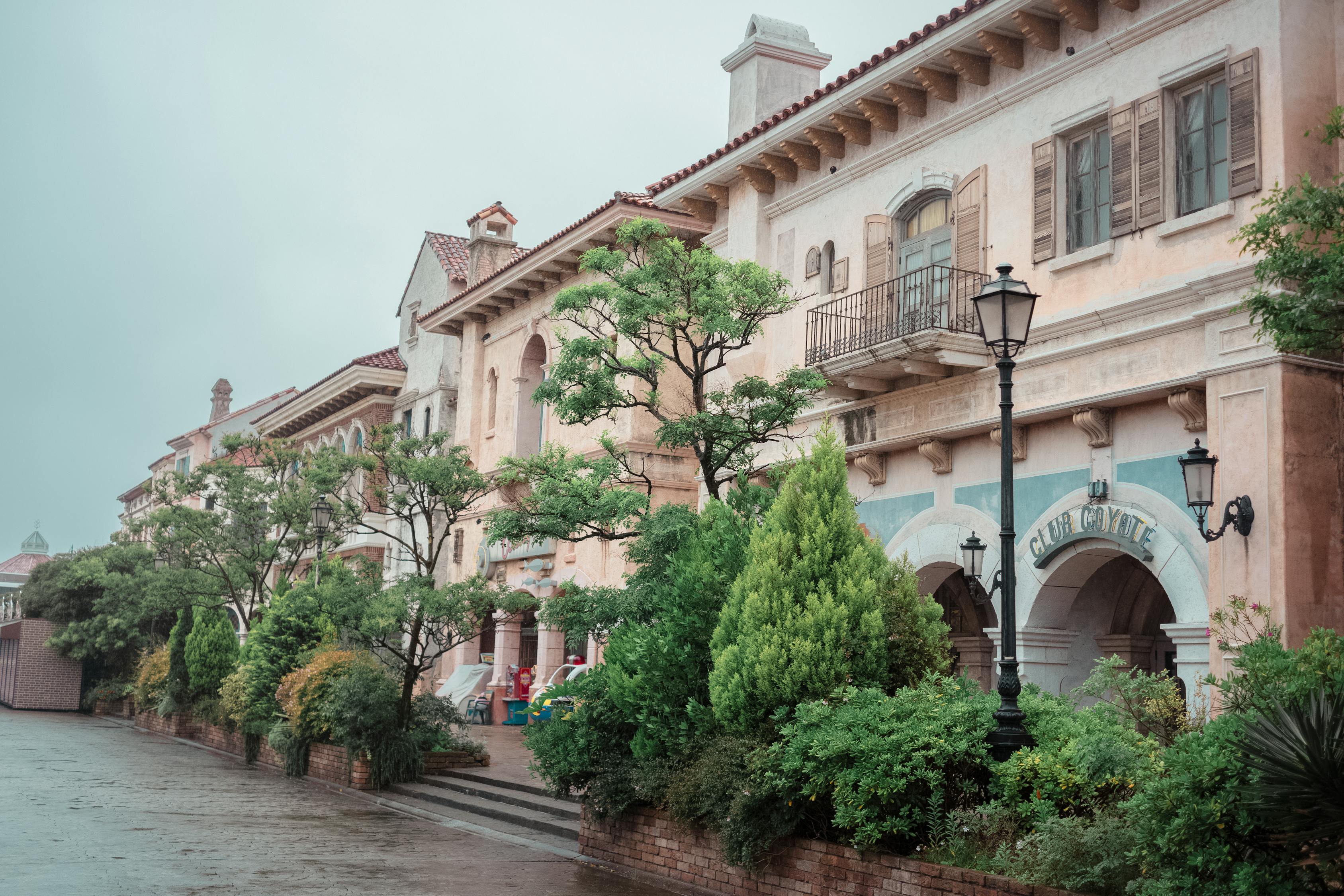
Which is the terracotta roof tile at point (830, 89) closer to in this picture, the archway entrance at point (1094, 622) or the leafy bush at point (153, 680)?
the archway entrance at point (1094, 622)

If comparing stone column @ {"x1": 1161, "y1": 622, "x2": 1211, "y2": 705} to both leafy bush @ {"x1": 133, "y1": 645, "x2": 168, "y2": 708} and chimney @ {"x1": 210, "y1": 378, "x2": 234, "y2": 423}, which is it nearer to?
leafy bush @ {"x1": 133, "y1": 645, "x2": 168, "y2": 708}

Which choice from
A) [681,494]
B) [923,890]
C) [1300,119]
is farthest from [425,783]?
[1300,119]

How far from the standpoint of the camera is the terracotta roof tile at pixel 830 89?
612 inches

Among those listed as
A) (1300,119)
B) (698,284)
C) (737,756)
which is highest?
(1300,119)

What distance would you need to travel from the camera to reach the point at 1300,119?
41.2 feet

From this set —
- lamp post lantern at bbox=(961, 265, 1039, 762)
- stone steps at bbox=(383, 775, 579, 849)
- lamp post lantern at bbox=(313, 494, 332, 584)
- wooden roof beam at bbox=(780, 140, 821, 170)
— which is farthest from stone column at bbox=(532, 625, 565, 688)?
lamp post lantern at bbox=(961, 265, 1039, 762)

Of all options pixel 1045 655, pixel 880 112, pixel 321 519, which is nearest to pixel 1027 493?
pixel 1045 655

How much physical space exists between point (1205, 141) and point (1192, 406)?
9.19 feet

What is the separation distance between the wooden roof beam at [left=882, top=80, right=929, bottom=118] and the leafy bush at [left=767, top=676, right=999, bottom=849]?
30.9 feet

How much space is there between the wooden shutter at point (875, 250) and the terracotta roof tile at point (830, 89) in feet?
6.03

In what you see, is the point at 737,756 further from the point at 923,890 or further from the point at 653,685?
the point at 923,890

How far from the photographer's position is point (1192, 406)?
13.1 m

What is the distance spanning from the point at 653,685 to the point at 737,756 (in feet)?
5.05

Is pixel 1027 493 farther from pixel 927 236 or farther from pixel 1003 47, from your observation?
pixel 1003 47
